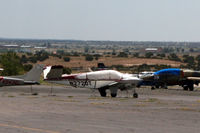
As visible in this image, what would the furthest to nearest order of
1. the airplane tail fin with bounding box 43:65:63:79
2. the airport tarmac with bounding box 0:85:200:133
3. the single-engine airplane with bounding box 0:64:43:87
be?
the single-engine airplane with bounding box 0:64:43:87 < the airplane tail fin with bounding box 43:65:63:79 < the airport tarmac with bounding box 0:85:200:133

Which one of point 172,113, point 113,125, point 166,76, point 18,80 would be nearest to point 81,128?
point 113,125

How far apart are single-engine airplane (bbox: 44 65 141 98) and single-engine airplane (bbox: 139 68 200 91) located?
15.7m

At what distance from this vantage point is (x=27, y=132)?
16.8 metres

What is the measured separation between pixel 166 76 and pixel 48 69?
1841 centimetres

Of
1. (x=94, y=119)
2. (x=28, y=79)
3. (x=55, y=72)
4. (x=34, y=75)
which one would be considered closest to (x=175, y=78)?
(x=34, y=75)

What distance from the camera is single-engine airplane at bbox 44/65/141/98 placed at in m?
37.6

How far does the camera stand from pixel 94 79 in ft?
124

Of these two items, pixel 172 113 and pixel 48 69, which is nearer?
pixel 172 113

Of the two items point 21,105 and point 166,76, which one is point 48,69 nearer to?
point 21,105

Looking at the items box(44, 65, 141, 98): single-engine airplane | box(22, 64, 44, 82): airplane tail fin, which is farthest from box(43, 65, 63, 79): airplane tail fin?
box(22, 64, 44, 82): airplane tail fin

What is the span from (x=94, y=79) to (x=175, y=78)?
17358 mm

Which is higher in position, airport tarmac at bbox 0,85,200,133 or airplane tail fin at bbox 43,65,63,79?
airplane tail fin at bbox 43,65,63,79

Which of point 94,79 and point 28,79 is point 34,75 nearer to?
point 28,79

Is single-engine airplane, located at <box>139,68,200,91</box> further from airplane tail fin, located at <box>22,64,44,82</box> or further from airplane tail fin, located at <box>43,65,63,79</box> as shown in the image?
airplane tail fin, located at <box>43,65,63,79</box>
